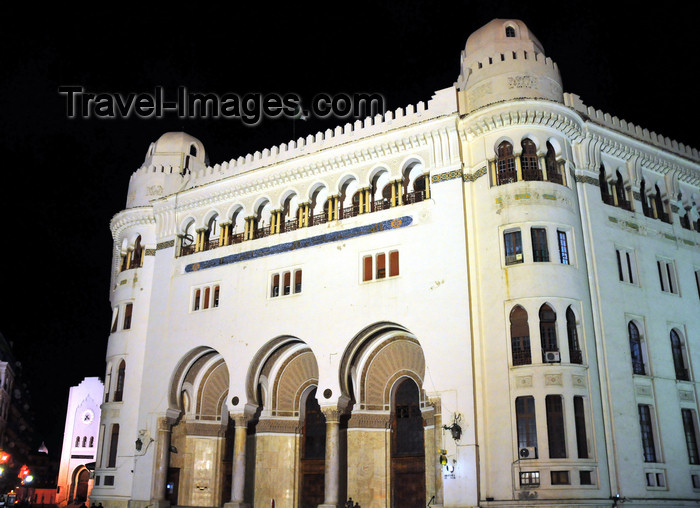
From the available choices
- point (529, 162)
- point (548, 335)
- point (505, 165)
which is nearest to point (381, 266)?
point (505, 165)

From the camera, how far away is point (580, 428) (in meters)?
21.4

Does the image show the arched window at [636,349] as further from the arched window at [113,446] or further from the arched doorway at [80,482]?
the arched doorway at [80,482]

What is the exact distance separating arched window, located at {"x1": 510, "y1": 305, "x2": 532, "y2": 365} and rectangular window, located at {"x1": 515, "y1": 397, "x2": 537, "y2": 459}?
1.30 meters

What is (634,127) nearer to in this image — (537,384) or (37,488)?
(537,384)

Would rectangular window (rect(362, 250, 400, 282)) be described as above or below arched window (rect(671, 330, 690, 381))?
above

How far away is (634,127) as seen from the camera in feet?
90.3

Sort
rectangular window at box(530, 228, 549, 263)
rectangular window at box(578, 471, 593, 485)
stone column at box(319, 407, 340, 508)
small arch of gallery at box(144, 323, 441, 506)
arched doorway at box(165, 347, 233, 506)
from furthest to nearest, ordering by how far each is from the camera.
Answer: arched doorway at box(165, 347, 233, 506) → small arch of gallery at box(144, 323, 441, 506) → stone column at box(319, 407, 340, 508) → rectangular window at box(530, 228, 549, 263) → rectangular window at box(578, 471, 593, 485)

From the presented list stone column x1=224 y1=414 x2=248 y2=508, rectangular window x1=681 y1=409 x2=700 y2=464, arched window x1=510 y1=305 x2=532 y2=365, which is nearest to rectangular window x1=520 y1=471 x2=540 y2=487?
arched window x1=510 y1=305 x2=532 y2=365

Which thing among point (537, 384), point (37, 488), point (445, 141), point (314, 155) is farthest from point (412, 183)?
point (37, 488)

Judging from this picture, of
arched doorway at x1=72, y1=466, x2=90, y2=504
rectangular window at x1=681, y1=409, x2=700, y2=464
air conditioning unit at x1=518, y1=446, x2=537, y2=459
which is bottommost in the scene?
arched doorway at x1=72, y1=466, x2=90, y2=504

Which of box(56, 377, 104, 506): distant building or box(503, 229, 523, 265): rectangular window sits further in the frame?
box(56, 377, 104, 506): distant building

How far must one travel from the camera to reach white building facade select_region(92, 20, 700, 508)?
864 inches

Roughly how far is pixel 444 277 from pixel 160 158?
18.2 meters

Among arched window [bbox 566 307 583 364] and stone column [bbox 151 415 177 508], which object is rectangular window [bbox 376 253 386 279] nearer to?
arched window [bbox 566 307 583 364]
